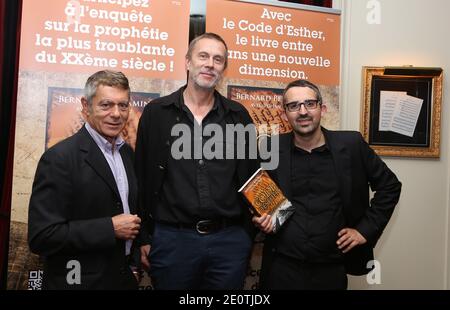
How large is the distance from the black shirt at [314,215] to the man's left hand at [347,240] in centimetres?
3

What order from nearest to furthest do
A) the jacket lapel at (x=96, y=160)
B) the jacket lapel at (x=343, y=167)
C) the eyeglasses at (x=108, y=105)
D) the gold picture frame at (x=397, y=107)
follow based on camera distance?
the jacket lapel at (x=96, y=160), the eyeglasses at (x=108, y=105), the jacket lapel at (x=343, y=167), the gold picture frame at (x=397, y=107)

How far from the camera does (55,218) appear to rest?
1780 millimetres

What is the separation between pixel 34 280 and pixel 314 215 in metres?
1.83

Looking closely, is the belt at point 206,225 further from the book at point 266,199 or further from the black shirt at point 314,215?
the black shirt at point 314,215

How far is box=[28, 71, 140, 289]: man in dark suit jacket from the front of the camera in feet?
5.85

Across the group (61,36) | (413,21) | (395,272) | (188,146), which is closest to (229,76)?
(188,146)

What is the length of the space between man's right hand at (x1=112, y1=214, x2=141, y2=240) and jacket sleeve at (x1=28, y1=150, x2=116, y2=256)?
0.27 ft

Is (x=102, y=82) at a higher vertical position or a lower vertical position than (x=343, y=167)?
higher

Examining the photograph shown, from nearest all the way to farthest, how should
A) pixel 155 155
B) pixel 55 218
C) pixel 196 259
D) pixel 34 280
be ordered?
pixel 55 218 < pixel 196 259 < pixel 155 155 < pixel 34 280

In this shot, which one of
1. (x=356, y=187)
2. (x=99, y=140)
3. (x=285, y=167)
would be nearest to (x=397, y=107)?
(x=356, y=187)

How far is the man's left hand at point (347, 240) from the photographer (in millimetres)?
2289

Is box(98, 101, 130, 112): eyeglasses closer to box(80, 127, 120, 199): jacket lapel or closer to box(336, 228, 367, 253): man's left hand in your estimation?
box(80, 127, 120, 199): jacket lapel

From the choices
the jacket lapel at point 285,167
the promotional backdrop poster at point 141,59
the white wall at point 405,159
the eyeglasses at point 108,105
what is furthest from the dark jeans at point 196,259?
the white wall at point 405,159

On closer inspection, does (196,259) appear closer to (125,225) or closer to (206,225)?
(206,225)
